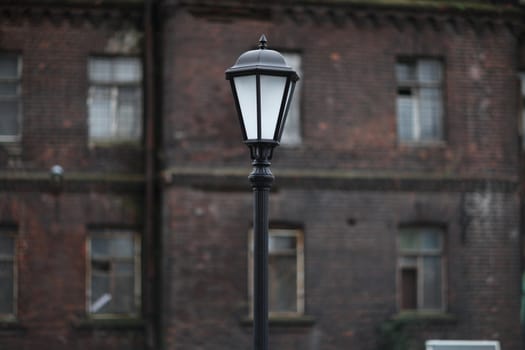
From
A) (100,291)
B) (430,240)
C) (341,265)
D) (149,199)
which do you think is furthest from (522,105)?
(100,291)

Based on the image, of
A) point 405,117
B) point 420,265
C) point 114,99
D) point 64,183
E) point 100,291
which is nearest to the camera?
point 64,183

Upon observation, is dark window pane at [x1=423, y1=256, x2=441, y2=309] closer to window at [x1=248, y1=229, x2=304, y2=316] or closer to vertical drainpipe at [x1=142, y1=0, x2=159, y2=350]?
window at [x1=248, y1=229, x2=304, y2=316]

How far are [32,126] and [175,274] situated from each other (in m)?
3.59

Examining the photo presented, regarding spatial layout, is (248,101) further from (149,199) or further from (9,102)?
Answer: (9,102)

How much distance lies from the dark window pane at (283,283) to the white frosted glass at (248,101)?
9821 millimetres

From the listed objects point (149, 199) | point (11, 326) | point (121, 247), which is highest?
point (149, 199)

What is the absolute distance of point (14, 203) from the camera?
17.5 meters

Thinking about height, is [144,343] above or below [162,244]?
below

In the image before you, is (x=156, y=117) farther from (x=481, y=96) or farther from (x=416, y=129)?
(x=481, y=96)

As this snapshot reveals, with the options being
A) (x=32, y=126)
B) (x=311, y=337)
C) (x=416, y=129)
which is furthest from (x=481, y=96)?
(x=32, y=126)

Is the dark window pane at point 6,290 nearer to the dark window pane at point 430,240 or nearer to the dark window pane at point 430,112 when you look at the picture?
the dark window pane at point 430,240

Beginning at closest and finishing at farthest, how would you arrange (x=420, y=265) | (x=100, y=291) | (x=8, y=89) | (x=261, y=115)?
(x=261, y=115)
(x=100, y=291)
(x=8, y=89)
(x=420, y=265)

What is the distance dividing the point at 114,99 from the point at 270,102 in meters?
10.5

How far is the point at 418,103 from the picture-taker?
18.3 meters
